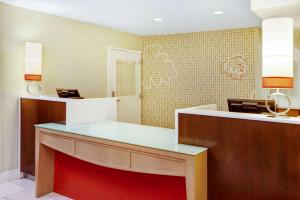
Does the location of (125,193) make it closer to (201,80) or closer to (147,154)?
(147,154)

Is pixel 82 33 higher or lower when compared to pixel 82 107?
higher

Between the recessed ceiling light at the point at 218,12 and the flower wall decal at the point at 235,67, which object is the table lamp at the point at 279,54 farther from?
the flower wall decal at the point at 235,67

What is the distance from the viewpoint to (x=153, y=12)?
3.89 metres

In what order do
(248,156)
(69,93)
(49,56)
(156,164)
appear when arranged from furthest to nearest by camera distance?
1. (49,56)
2. (69,93)
3. (156,164)
4. (248,156)

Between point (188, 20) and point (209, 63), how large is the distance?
1.09 m

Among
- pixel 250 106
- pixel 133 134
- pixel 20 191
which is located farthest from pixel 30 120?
pixel 250 106

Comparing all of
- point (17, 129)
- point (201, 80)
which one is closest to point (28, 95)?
point (17, 129)

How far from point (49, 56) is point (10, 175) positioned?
1682mm

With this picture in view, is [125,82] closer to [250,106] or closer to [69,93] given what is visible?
[69,93]

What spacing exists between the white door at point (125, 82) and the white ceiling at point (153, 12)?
607mm

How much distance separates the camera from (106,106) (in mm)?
3596

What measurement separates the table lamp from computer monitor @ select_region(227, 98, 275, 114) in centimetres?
15

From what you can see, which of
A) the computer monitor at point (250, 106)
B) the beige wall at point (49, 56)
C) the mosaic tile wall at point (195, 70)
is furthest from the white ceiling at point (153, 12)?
the computer monitor at point (250, 106)

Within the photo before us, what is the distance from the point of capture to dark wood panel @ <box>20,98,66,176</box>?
11.2 feet
